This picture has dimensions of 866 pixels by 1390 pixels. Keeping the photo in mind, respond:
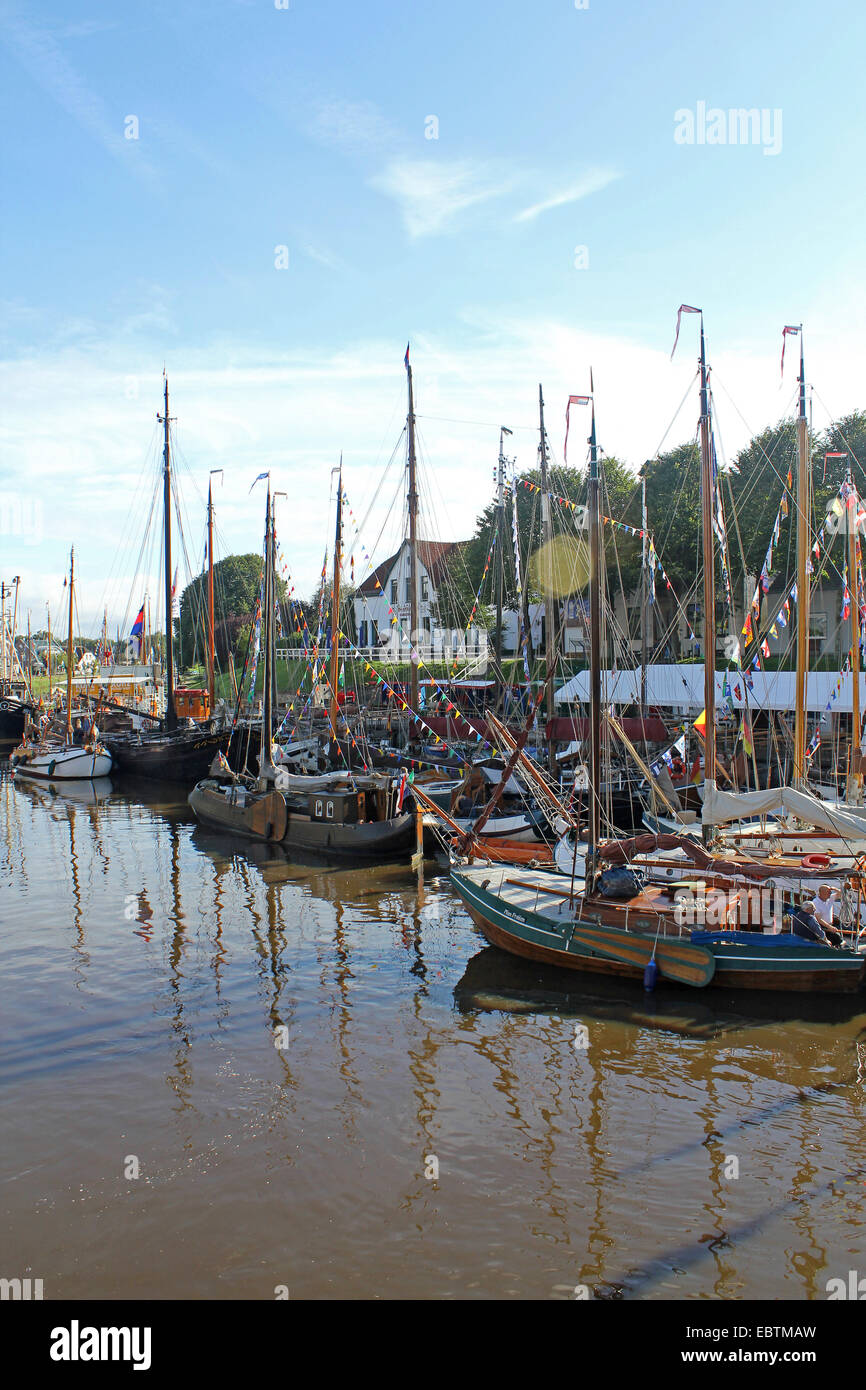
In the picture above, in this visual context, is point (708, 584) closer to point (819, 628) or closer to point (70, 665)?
point (819, 628)

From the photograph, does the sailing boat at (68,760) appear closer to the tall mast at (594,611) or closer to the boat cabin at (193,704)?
the boat cabin at (193,704)

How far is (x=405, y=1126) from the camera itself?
10.4 meters

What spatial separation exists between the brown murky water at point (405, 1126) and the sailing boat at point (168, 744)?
902 inches

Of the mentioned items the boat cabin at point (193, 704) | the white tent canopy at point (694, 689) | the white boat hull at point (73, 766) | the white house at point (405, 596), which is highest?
the white house at point (405, 596)

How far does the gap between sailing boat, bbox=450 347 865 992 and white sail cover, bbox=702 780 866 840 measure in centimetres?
64

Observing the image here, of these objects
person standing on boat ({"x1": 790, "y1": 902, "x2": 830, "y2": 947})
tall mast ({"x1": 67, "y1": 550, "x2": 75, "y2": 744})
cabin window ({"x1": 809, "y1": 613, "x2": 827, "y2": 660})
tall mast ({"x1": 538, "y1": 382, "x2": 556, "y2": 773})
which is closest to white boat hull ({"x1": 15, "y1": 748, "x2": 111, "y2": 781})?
tall mast ({"x1": 67, "y1": 550, "x2": 75, "y2": 744})

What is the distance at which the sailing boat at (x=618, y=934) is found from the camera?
13688 millimetres

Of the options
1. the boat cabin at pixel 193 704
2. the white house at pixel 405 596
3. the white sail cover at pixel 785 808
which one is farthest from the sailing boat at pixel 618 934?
the white house at pixel 405 596

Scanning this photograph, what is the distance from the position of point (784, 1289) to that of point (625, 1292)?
1.38m

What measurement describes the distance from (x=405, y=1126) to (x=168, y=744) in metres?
33.6

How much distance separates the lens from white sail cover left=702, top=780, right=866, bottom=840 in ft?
48.0

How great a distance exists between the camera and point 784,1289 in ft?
25.0

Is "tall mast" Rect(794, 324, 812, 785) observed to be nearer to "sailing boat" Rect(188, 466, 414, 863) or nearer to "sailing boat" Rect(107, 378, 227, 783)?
"sailing boat" Rect(188, 466, 414, 863)
